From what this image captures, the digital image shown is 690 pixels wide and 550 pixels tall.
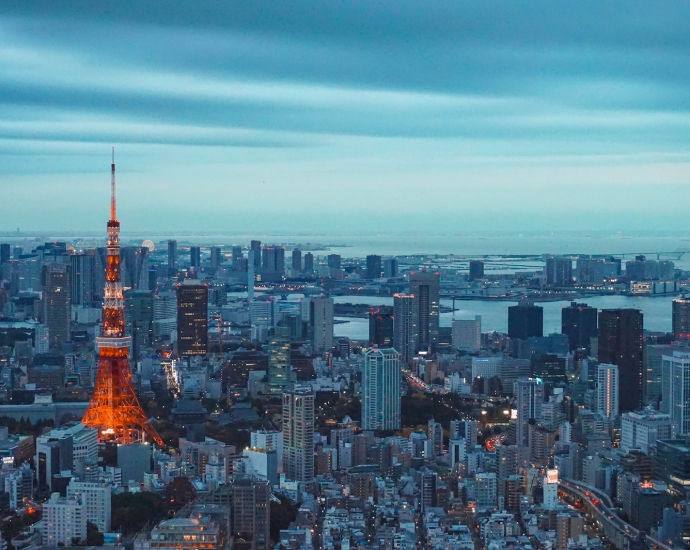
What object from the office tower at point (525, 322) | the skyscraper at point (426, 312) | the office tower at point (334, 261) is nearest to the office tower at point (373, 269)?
the office tower at point (334, 261)

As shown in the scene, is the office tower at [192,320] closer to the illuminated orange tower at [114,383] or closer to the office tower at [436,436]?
the illuminated orange tower at [114,383]

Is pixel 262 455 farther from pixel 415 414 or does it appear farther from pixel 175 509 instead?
pixel 415 414

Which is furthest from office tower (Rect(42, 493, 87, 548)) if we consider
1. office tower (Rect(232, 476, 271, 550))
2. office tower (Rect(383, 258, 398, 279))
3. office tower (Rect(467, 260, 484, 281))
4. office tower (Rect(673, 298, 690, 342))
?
office tower (Rect(467, 260, 484, 281))

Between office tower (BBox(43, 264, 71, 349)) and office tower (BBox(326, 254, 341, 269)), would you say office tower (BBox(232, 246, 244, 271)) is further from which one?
office tower (BBox(43, 264, 71, 349))

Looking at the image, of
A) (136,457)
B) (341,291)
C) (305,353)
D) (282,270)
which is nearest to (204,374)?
(305,353)

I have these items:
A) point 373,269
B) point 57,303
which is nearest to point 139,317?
point 57,303

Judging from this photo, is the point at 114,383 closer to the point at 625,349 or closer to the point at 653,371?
the point at 653,371

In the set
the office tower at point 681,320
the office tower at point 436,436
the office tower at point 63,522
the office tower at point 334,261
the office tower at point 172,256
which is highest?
the office tower at point 172,256
